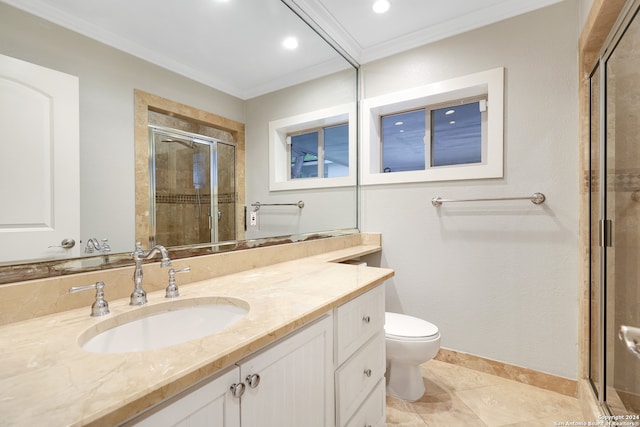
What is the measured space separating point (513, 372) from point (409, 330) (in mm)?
837

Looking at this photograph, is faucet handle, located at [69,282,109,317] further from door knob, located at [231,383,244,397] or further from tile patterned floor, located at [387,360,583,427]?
tile patterned floor, located at [387,360,583,427]

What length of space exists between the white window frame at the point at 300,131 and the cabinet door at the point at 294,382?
1.03 m

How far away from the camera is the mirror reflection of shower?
3.63ft

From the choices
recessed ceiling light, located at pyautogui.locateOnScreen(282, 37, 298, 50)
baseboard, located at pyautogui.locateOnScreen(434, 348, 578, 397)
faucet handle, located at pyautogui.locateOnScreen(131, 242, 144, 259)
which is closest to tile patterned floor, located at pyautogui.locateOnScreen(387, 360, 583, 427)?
baseboard, located at pyautogui.locateOnScreen(434, 348, 578, 397)

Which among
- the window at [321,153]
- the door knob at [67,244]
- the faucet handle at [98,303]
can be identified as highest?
the window at [321,153]

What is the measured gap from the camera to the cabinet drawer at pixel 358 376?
40.9 inches

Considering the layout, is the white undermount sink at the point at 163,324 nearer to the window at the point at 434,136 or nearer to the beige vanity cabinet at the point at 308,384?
the beige vanity cabinet at the point at 308,384

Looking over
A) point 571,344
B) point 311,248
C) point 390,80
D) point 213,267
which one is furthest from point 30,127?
point 571,344

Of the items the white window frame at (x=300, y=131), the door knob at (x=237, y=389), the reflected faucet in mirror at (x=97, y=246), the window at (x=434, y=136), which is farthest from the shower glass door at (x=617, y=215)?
the reflected faucet in mirror at (x=97, y=246)

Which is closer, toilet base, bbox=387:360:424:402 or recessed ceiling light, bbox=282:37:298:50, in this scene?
toilet base, bbox=387:360:424:402

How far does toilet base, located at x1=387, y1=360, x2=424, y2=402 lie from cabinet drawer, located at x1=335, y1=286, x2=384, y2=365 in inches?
21.1

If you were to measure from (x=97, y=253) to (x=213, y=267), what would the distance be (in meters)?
0.43

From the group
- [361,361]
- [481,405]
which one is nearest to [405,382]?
[481,405]

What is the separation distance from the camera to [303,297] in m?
1.00
